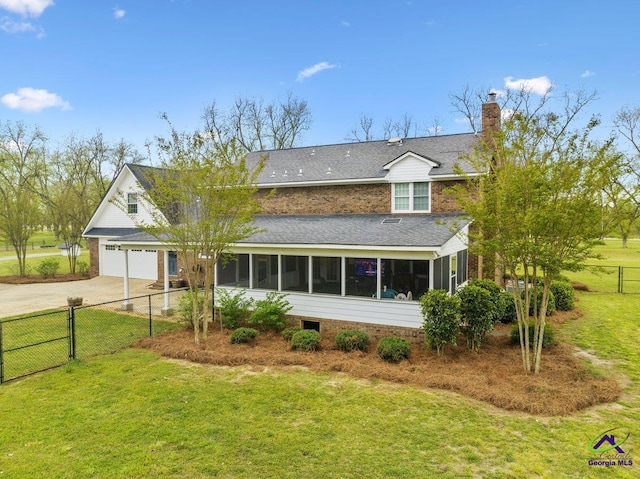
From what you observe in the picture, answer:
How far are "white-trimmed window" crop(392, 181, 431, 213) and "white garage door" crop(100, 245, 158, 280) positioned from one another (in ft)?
49.9

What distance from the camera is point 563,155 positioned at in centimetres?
826

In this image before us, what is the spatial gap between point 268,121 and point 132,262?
23982 mm

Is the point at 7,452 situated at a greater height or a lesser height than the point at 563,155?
lesser

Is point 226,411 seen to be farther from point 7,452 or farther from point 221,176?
point 221,176

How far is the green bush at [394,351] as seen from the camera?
31.5ft

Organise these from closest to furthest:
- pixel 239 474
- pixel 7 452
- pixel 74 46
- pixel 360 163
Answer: pixel 239 474, pixel 7 452, pixel 360 163, pixel 74 46

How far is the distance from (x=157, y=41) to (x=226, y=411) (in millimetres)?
21609

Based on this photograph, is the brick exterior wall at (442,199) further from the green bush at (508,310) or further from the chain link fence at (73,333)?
the chain link fence at (73,333)

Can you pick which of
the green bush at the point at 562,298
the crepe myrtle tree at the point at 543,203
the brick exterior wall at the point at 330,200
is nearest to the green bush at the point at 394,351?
the crepe myrtle tree at the point at 543,203

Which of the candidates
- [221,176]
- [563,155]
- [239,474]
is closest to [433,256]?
[563,155]

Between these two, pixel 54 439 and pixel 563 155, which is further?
pixel 563 155

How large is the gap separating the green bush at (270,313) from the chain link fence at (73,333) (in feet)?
10.5

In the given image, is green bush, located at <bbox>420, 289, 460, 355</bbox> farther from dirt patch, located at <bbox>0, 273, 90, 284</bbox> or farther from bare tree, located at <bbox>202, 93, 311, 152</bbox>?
bare tree, located at <bbox>202, 93, 311, 152</bbox>

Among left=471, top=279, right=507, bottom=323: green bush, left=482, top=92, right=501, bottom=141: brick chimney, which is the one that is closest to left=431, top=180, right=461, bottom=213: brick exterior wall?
left=482, top=92, right=501, bottom=141: brick chimney
